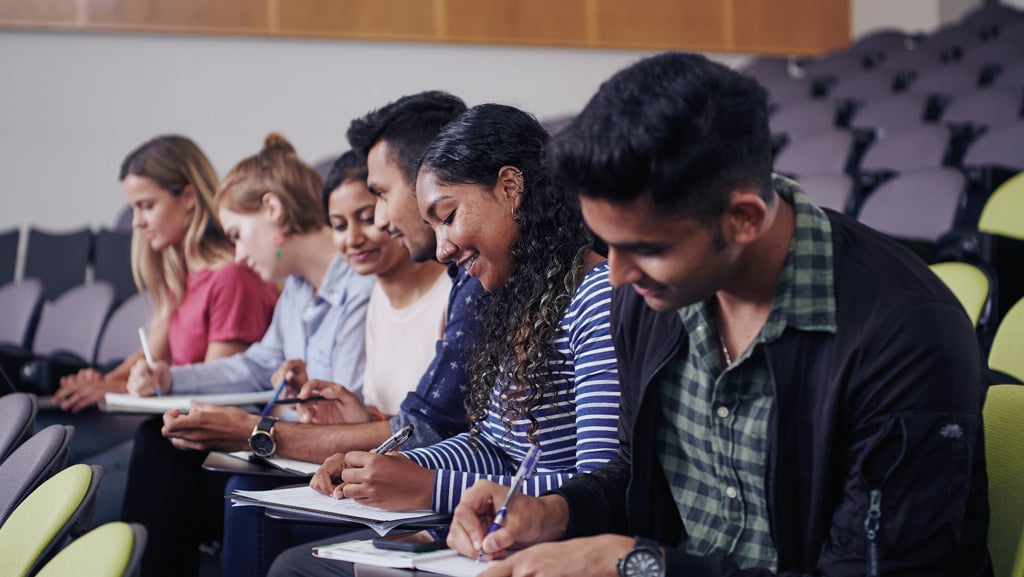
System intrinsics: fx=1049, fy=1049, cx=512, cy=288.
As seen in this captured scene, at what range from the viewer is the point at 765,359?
3.93ft

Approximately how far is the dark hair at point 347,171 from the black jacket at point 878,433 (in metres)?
1.32

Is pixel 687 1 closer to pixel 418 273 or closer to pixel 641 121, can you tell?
pixel 418 273

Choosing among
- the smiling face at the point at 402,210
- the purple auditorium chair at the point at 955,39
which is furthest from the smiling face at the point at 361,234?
the purple auditorium chair at the point at 955,39

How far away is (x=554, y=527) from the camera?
128 cm

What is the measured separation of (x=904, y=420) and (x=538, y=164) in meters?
0.79

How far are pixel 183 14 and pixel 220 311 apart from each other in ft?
15.1

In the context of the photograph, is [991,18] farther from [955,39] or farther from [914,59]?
[914,59]

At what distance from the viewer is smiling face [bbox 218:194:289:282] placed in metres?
2.75

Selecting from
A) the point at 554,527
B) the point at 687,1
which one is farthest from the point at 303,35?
the point at 554,527

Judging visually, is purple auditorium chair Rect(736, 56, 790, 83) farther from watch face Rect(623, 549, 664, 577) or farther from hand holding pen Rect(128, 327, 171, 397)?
watch face Rect(623, 549, 664, 577)

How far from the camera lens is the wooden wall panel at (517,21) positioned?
25.0ft

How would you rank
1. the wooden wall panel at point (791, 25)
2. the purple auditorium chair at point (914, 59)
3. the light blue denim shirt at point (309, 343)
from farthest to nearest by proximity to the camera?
the wooden wall panel at point (791, 25)
the purple auditorium chair at point (914, 59)
the light blue denim shirt at point (309, 343)

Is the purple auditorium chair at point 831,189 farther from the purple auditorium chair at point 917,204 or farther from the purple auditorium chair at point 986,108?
the purple auditorium chair at point 986,108

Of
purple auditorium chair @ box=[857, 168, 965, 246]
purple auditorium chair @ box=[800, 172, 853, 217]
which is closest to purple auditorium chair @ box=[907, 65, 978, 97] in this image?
purple auditorium chair @ box=[800, 172, 853, 217]
